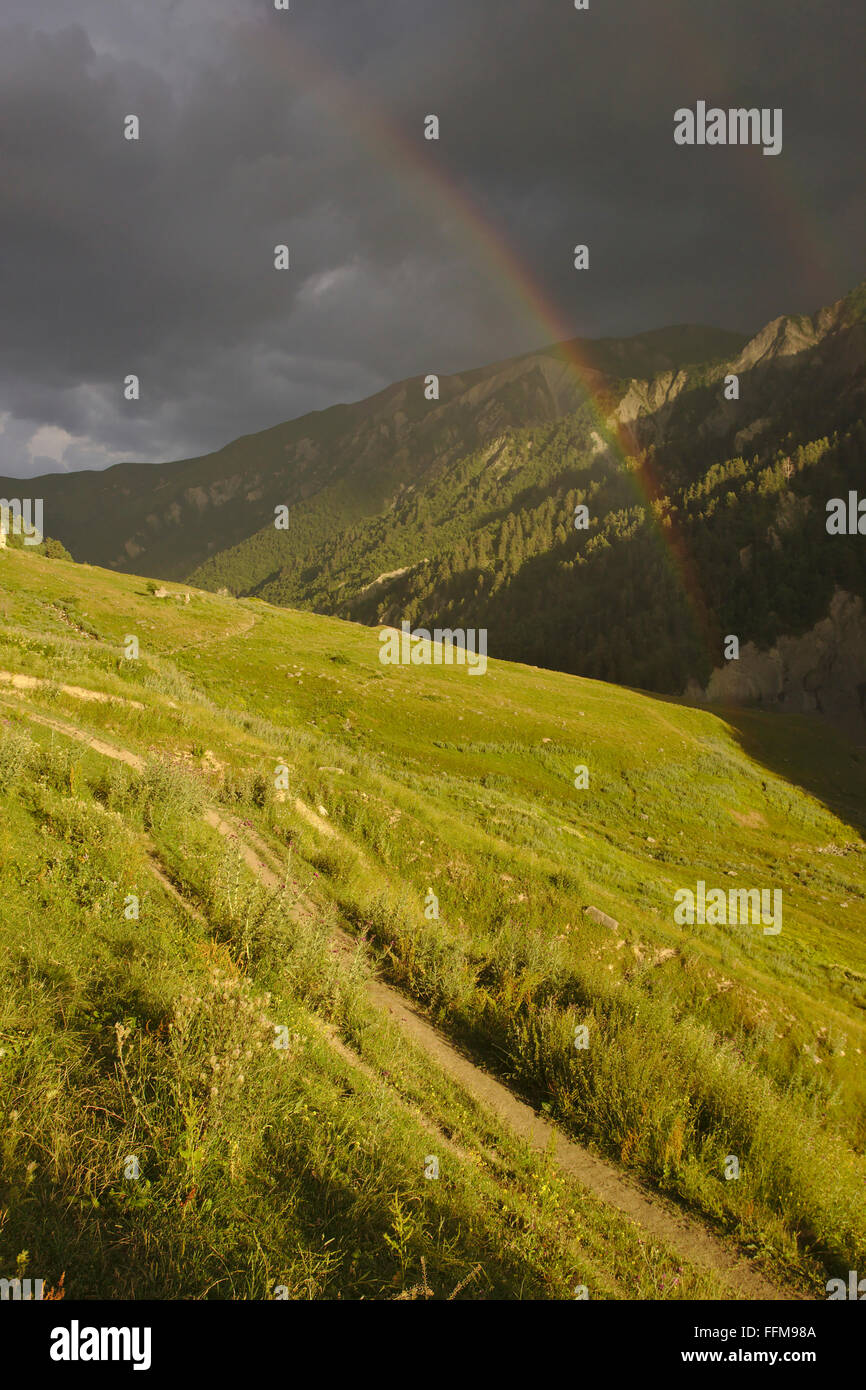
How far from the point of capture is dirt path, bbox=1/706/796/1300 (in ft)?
19.9

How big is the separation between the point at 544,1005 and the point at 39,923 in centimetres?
750

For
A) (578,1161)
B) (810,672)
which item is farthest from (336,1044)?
(810,672)

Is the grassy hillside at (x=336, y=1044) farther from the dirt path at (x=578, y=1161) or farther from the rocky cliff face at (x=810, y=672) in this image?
the rocky cliff face at (x=810, y=672)

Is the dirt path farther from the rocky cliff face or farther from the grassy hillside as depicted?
the rocky cliff face

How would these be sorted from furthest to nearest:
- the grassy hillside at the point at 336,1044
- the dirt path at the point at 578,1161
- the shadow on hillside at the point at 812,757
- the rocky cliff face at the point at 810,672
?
1. the rocky cliff face at the point at 810,672
2. the shadow on hillside at the point at 812,757
3. the dirt path at the point at 578,1161
4. the grassy hillside at the point at 336,1044

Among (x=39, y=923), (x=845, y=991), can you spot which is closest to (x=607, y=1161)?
(x=39, y=923)

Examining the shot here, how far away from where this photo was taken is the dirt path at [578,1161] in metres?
6.07

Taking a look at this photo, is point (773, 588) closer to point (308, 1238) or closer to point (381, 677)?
point (381, 677)

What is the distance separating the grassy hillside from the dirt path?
0.28 m

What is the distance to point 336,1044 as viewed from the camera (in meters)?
7.06

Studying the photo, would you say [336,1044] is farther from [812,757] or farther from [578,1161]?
[812,757]

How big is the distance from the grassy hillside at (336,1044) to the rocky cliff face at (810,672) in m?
142

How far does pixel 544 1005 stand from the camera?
981 centimetres

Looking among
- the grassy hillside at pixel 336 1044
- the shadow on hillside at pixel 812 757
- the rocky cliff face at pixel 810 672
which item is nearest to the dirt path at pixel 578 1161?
the grassy hillside at pixel 336 1044
